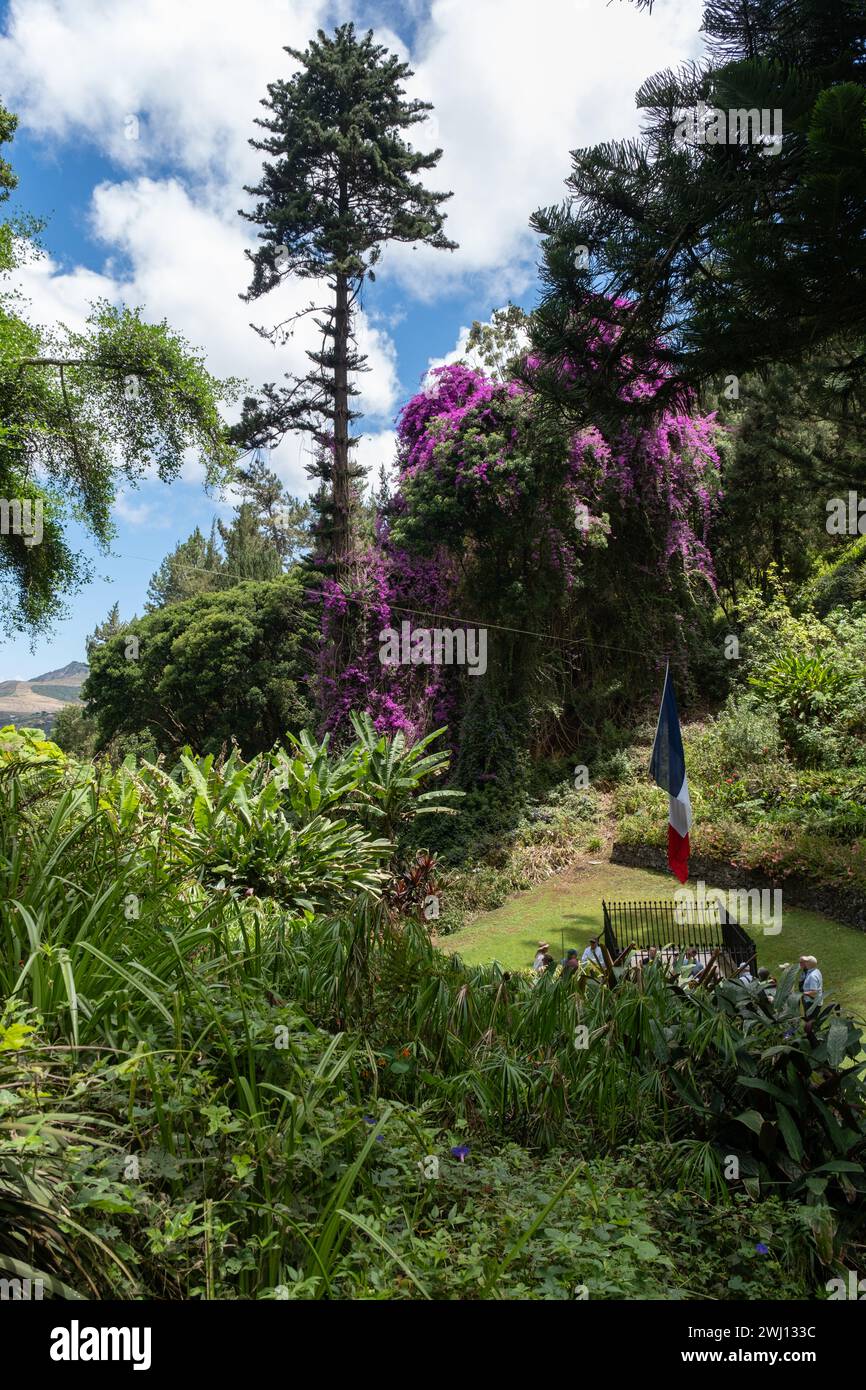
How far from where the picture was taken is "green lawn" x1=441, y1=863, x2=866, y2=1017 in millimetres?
9253

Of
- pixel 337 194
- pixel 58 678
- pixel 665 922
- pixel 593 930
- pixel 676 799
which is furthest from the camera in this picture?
pixel 58 678

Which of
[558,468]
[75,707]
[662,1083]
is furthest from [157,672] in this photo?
[662,1083]

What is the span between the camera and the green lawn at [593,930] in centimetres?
925

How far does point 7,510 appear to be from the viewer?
526 inches

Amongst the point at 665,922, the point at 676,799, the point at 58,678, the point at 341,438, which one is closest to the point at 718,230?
the point at 676,799

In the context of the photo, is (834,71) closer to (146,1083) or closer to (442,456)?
(146,1083)

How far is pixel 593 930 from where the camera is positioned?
38.5ft

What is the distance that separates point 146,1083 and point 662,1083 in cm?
210

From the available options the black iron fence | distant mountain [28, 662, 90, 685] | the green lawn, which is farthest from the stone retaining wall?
distant mountain [28, 662, 90, 685]

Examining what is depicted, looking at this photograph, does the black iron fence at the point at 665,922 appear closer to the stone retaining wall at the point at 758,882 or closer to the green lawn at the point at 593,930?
the green lawn at the point at 593,930

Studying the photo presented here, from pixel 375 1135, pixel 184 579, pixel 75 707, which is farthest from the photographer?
pixel 75 707

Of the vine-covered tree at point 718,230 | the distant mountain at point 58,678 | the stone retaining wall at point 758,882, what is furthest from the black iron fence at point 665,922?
the distant mountain at point 58,678

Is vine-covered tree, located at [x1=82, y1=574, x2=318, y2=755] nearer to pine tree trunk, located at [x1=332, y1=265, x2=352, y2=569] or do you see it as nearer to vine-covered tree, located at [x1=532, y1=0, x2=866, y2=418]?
pine tree trunk, located at [x1=332, y1=265, x2=352, y2=569]

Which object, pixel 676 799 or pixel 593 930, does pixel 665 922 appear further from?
pixel 676 799
